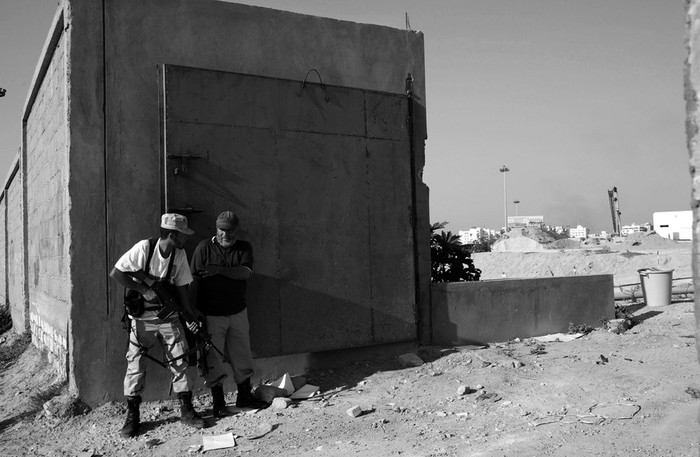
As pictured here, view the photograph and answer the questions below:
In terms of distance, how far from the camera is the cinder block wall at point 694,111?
220cm

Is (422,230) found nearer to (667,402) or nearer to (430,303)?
(430,303)

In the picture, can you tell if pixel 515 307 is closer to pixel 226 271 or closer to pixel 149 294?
pixel 226 271

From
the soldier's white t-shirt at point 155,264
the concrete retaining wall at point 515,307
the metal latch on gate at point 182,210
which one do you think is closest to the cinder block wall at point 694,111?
the soldier's white t-shirt at point 155,264

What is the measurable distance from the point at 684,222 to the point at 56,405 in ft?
187

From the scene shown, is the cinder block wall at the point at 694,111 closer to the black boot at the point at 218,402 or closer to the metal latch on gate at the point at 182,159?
the black boot at the point at 218,402

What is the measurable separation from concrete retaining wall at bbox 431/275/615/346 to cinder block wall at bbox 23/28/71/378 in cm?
408

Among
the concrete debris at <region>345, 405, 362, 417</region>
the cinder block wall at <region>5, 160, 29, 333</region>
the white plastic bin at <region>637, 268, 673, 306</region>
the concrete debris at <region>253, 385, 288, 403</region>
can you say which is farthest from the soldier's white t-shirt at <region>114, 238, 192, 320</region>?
the white plastic bin at <region>637, 268, 673, 306</region>

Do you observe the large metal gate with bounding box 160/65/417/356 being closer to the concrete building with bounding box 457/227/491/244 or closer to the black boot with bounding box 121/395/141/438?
the black boot with bounding box 121/395/141/438

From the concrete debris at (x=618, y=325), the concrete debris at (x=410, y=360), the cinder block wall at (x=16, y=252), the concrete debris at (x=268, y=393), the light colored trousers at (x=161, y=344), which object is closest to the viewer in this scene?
the light colored trousers at (x=161, y=344)

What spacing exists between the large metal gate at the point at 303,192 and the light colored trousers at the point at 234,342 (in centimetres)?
41

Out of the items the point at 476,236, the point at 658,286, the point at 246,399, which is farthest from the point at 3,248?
the point at 476,236

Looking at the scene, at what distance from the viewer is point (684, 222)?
→ 52.7 m

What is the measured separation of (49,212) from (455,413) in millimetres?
5102

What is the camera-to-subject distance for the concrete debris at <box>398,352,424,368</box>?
21.1 ft
